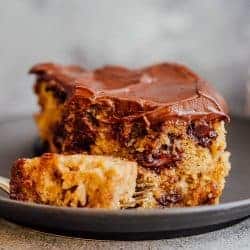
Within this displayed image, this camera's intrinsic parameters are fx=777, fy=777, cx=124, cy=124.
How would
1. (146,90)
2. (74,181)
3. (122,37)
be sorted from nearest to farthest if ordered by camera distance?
(74,181), (146,90), (122,37)

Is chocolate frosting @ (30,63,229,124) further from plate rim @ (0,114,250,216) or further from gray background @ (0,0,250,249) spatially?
gray background @ (0,0,250,249)

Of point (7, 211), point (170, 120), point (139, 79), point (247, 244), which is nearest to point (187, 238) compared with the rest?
point (247, 244)

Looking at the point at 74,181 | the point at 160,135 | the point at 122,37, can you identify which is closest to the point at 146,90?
the point at 160,135

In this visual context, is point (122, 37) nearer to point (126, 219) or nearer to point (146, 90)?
point (146, 90)

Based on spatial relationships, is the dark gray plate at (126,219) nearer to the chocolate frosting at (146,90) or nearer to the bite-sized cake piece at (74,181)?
the bite-sized cake piece at (74,181)

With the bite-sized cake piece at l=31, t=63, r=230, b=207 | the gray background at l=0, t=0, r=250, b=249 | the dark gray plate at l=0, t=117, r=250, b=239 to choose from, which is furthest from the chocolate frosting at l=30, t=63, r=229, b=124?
the gray background at l=0, t=0, r=250, b=249

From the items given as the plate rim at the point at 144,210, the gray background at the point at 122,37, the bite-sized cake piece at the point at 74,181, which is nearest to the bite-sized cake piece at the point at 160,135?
the bite-sized cake piece at the point at 74,181
